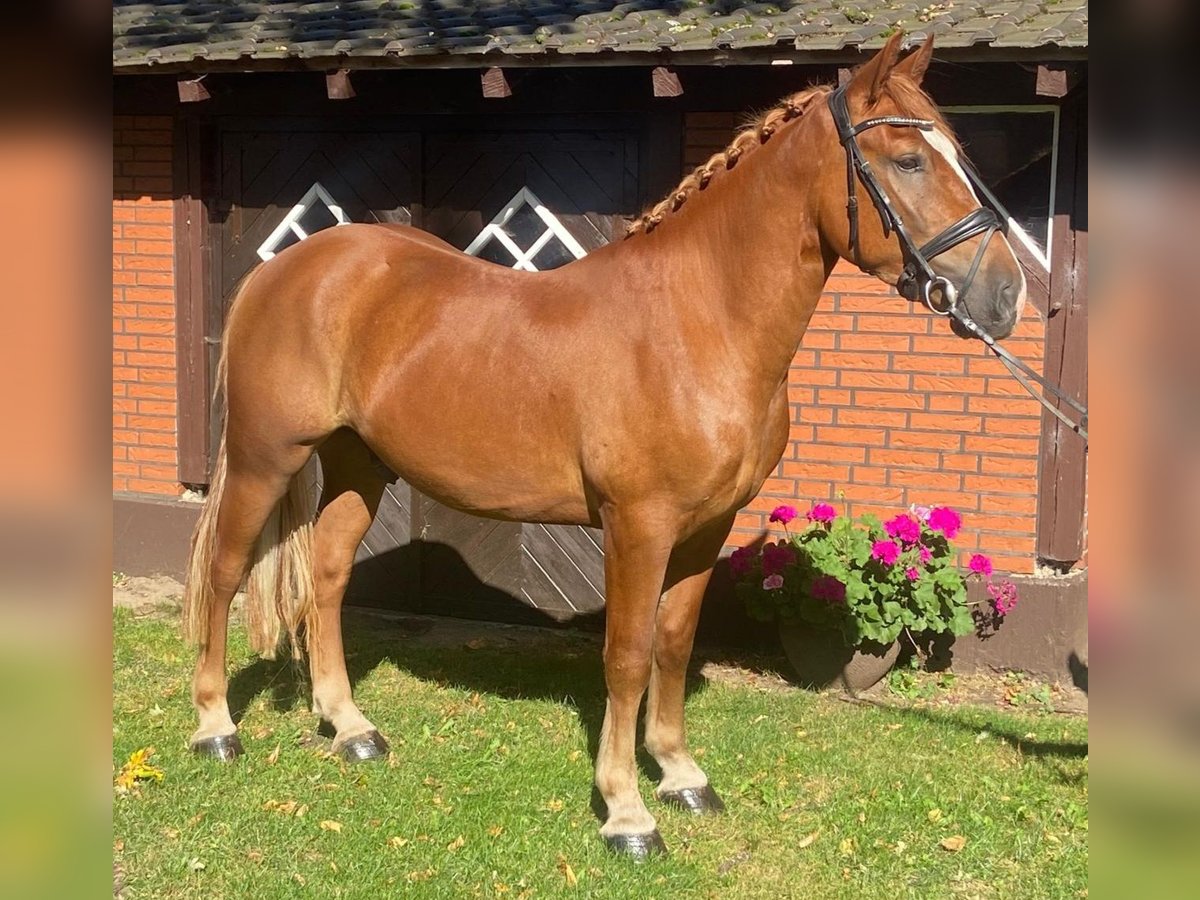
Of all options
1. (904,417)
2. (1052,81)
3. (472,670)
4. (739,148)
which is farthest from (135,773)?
(1052,81)

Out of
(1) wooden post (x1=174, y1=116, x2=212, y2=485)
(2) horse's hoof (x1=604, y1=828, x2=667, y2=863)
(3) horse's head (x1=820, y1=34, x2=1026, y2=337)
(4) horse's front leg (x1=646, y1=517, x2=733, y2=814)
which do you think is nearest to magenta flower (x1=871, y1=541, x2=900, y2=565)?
(4) horse's front leg (x1=646, y1=517, x2=733, y2=814)

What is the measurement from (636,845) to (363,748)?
136 centimetres

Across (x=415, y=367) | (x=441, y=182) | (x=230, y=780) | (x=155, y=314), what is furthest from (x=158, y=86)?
(x=230, y=780)

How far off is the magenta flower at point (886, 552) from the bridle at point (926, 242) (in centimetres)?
208

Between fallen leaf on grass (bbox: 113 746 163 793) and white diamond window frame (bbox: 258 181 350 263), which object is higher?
white diamond window frame (bbox: 258 181 350 263)

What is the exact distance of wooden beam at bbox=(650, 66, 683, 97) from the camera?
16.8ft

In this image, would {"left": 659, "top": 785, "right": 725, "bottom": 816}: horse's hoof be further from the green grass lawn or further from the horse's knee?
the horse's knee

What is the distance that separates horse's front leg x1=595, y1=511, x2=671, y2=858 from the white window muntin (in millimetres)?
2703

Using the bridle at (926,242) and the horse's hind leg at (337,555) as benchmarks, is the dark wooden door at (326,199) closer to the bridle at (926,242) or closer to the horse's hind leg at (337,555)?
the horse's hind leg at (337,555)

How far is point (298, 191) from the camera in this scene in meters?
6.51

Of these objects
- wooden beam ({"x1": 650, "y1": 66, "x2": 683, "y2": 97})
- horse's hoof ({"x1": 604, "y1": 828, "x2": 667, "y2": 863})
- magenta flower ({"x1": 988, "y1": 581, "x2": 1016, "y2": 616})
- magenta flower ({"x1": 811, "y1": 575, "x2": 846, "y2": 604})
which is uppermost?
wooden beam ({"x1": 650, "y1": 66, "x2": 683, "y2": 97})

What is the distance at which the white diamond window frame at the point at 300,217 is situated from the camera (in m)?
6.44
